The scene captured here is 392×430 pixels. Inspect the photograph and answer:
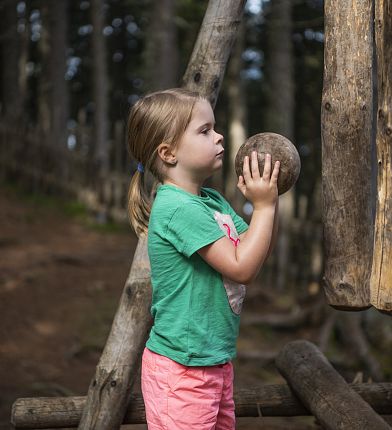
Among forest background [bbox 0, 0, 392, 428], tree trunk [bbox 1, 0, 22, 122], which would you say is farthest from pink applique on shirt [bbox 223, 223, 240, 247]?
tree trunk [bbox 1, 0, 22, 122]

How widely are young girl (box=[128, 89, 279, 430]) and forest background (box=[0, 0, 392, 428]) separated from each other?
41 cm

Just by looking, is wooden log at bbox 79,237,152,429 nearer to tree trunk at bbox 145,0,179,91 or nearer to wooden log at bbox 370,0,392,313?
wooden log at bbox 370,0,392,313

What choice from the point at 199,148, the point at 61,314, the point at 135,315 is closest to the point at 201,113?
the point at 199,148

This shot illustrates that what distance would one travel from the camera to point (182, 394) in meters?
2.52

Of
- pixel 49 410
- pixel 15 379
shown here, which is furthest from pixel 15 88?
pixel 49 410

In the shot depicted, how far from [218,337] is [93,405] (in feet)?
3.56

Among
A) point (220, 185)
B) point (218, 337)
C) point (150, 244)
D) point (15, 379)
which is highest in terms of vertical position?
point (150, 244)

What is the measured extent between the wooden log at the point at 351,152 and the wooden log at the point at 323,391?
2.32 ft

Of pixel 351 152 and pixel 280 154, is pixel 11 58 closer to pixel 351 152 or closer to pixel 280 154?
pixel 351 152

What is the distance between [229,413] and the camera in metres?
2.71

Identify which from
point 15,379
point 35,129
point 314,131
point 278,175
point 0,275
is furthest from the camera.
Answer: point 314,131

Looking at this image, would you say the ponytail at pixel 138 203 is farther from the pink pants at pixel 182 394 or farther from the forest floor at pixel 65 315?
the forest floor at pixel 65 315

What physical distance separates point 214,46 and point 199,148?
1.01m

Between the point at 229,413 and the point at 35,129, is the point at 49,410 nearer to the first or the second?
the point at 229,413
